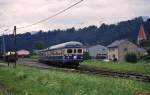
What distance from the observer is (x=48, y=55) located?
206 ft

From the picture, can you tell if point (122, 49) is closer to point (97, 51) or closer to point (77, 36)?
point (97, 51)

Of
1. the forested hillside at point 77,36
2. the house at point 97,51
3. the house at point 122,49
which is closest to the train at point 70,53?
the house at point 122,49

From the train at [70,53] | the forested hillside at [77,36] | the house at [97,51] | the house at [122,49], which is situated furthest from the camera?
the forested hillside at [77,36]

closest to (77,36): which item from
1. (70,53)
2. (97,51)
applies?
(97,51)

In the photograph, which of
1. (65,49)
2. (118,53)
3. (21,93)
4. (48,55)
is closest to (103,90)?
(21,93)

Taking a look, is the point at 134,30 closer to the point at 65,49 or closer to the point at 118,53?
the point at 118,53

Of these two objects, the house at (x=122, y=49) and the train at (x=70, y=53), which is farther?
the house at (x=122, y=49)

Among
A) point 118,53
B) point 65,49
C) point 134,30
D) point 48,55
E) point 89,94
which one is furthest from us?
point 134,30

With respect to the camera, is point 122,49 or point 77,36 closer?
point 122,49

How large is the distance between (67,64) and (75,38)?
131m

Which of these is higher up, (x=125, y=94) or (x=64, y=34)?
(x=64, y=34)

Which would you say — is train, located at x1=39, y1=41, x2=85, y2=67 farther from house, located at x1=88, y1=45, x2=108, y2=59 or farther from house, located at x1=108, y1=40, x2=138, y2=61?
house, located at x1=88, y1=45, x2=108, y2=59

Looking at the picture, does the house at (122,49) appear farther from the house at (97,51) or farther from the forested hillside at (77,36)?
the forested hillside at (77,36)

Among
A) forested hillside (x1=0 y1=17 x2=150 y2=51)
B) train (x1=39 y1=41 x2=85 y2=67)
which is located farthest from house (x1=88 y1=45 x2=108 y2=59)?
train (x1=39 y1=41 x2=85 y2=67)
